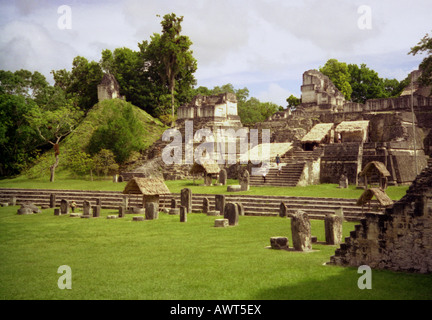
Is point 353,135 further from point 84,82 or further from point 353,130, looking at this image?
point 84,82

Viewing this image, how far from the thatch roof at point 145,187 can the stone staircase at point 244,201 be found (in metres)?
1.07

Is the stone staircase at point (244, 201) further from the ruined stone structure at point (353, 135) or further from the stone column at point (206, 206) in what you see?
the ruined stone structure at point (353, 135)

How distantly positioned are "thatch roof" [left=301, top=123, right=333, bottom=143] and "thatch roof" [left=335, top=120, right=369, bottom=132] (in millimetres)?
890

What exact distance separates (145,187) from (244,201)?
4.92 m

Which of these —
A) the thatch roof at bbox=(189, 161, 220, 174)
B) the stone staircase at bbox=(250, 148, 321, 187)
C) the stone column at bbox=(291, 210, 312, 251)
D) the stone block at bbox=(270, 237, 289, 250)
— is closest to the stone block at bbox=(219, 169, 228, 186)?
the thatch roof at bbox=(189, 161, 220, 174)

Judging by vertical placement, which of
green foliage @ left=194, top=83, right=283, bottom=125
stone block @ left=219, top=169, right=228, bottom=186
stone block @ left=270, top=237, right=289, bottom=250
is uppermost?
green foliage @ left=194, top=83, right=283, bottom=125

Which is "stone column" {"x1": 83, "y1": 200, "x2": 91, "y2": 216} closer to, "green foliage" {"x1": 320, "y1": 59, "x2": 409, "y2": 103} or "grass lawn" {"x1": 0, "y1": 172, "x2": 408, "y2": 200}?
"grass lawn" {"x1": 0, "y1": 172, "x2": 408, "y2": 200}

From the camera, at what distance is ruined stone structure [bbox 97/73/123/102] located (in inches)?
1841

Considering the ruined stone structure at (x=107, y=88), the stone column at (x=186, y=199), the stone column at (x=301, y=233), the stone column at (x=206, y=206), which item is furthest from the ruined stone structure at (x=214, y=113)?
the stone column at (x=301, y=233)

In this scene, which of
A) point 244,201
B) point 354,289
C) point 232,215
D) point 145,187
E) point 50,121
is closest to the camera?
point 354,289

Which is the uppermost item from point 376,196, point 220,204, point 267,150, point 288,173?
point 267,150

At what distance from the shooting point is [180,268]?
31.8ft

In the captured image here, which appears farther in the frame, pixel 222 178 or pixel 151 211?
pixel 222 178

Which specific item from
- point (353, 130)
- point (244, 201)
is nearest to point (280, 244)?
point (244, 201)
